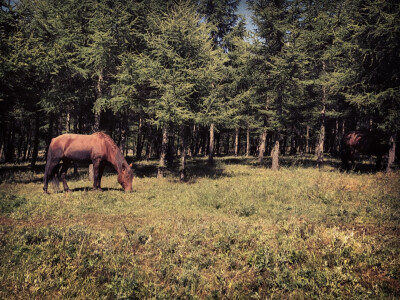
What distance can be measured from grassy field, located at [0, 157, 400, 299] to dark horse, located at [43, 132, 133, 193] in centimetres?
296

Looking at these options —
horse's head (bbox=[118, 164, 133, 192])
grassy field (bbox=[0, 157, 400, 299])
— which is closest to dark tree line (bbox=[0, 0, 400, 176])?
horse's head (bbox=[118, 164, 133, 192])

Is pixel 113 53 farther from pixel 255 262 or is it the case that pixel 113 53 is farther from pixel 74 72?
pixel 255 262

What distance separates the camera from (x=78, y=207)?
30.7 feet

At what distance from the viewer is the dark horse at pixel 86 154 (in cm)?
1217

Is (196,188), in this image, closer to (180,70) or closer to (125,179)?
(125,179)

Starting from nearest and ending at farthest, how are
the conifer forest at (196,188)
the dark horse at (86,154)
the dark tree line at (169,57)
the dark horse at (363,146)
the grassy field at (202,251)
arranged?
1. the grassy field at (202,251)
2. the conifer forest at (196,188)
3. the dark horse at (86,154)
4. the dark tree line at (169,57)
5. the dark horse at (363,146)

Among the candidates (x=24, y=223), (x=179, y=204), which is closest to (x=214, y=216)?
(x=179, y=204)

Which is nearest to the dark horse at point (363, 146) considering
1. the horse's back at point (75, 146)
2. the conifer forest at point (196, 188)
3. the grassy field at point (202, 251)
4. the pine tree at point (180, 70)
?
the conifer forest at point (196, 188)

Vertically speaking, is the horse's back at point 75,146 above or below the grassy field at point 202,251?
above

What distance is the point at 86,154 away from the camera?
12406 millimetres

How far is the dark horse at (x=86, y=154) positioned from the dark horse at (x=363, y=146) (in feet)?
56.9

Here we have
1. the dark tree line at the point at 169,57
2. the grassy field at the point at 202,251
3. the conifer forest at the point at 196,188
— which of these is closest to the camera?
the grassy field at the point at 202,251

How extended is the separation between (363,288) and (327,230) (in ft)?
8.28

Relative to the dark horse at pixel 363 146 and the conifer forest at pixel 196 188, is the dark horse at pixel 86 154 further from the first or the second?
the dark horse at pixel 363 146
